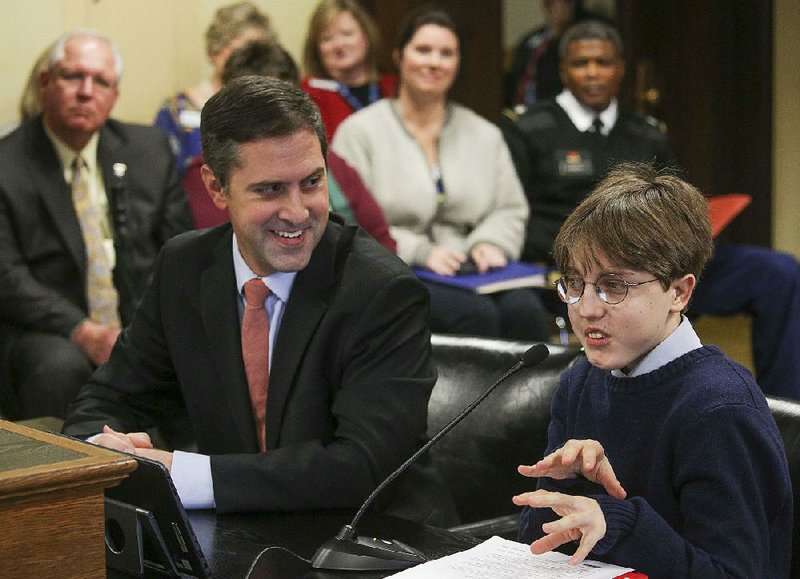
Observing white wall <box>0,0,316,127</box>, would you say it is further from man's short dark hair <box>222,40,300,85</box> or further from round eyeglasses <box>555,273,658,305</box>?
round eyeglasses <box>555,273,658,305</box>

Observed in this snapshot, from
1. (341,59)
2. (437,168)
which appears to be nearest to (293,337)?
(437,168)

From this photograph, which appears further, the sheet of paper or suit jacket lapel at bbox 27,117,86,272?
suit jacket lapel at bbox 27,117,86,272

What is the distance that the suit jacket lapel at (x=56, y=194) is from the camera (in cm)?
389

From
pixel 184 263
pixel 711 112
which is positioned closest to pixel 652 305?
pixel 184 263

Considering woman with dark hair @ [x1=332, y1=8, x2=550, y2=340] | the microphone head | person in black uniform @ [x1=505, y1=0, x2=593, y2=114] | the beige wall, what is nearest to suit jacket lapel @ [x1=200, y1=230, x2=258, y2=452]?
the microphone head

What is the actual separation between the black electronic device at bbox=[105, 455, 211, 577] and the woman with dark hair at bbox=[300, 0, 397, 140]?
3145 mm

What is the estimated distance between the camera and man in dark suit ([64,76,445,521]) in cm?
209

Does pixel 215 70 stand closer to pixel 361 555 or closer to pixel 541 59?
pixel 541 59

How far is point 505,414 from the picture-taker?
2.48 meters

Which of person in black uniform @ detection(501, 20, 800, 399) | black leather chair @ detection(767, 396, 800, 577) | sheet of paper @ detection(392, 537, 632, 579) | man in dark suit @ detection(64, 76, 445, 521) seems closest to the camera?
sheet of paper @ detection(392, 537, 632, 579)

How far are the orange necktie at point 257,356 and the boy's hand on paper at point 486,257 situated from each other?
2185 millimetres

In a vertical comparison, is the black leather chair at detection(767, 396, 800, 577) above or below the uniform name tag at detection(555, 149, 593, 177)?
below

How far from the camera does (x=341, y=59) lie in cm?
483

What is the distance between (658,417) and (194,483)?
72 cm
